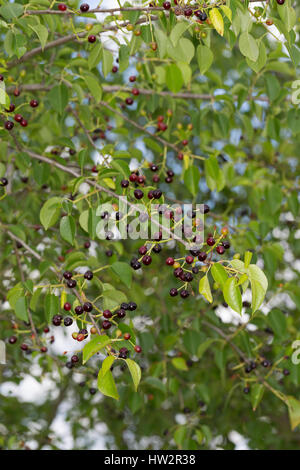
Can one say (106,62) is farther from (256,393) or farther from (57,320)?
(256,393)

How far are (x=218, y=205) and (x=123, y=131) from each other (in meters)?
1.43

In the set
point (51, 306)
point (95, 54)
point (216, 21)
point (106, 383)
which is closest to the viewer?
point (106, 383)

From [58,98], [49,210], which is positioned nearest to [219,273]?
[49,210]

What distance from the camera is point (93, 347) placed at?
141 centimetres

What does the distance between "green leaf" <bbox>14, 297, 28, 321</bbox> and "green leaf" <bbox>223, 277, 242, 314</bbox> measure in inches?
36.4

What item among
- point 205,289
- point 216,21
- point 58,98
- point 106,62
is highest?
point 216,21

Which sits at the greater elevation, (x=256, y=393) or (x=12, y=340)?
(x=12, y=340)

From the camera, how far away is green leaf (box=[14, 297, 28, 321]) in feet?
6.63

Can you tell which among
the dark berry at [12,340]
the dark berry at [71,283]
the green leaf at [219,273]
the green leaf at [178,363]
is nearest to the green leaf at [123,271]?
the dark berry at [71,283]

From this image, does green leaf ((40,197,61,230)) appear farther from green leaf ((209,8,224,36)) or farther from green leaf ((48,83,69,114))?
green leaf ((209,8,224,36))

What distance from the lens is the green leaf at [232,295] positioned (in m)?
1.38

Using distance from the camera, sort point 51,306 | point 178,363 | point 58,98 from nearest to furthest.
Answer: point 51,306, point 58,98, point 178,363

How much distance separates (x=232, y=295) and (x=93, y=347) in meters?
0.38
